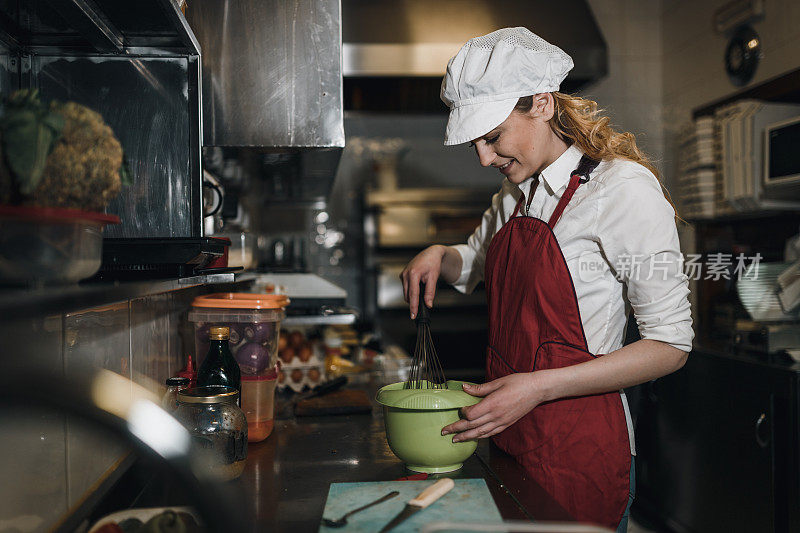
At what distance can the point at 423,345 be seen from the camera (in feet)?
4.18

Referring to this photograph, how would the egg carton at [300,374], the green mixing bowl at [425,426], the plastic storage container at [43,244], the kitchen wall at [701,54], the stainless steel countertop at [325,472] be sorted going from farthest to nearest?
the kitchen wall at [701,54] < the egg carton at [300,374] < the green mixing bowl at [425,426] < the stainless steel countertop at [325,472] < the plastic storage container at [43,244]

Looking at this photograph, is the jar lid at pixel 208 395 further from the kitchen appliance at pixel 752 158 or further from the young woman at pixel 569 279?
the kitchen appliance at pixel 752 158

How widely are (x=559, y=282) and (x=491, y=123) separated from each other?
347 mm

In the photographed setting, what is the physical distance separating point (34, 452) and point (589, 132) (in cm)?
116

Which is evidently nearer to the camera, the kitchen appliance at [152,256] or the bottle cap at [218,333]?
the kitchen appliance at [152,256]

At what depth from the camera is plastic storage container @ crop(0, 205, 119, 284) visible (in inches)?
21.4

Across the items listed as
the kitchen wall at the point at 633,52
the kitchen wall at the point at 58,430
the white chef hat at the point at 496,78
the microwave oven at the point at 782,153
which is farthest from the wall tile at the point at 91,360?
the kitchen wall at the point at 633,52

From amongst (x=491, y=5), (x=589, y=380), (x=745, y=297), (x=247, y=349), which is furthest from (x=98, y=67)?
(x=745, y=297)

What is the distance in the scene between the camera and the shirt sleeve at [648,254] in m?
1.21

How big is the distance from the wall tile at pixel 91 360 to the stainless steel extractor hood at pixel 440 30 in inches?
60.2

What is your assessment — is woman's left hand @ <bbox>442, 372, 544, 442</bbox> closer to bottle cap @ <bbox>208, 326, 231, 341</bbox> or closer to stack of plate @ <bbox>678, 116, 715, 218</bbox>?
bottle cap @ <bbox>208, 326, 231, 341</bbox>

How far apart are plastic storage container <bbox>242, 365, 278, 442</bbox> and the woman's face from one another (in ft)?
2.28

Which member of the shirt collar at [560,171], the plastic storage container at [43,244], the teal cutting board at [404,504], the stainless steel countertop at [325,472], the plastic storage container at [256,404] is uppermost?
the shirt collar at [560,171]

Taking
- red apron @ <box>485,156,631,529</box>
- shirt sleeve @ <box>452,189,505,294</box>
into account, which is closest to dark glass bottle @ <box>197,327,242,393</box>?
red apron @ <box>485,156,631,529</box>
